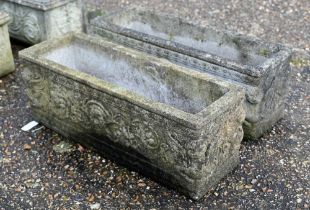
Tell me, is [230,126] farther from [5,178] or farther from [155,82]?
[5,178]

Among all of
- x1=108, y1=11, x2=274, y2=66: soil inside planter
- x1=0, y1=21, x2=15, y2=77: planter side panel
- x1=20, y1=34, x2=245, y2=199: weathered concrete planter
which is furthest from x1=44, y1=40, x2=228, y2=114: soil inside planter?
x1=0, y1=21, x2=15, y2=77: planter side panel

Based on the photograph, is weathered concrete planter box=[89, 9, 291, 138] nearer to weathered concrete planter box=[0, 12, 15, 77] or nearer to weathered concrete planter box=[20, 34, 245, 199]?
weathered concrete planter box=[20, 34, 245, 199]

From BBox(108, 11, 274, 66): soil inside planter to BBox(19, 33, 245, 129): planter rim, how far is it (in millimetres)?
1006

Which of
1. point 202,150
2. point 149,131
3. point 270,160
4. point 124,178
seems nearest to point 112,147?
point 124,178

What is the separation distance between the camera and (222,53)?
5320mm

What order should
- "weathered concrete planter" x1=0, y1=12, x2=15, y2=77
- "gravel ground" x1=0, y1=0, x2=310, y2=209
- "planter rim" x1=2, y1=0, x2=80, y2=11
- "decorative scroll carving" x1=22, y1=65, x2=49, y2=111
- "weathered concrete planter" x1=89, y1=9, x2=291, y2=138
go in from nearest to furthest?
"gravel ground" x1=0, y1=0, x2=310, y2=209 → "weathered concrete planter" x1=89, y1=9, x2=291, y2=138 → "decorative scroll carving" x1=22, y1=65, x2=49, y2=111 → "weathered concrete planter" x1=0, y1=12, x2=15, y2=77 → "planter rim" x1=2, y1=0, x2=80, y2=11

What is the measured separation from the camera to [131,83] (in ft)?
16.1

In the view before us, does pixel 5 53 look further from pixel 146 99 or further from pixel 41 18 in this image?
pixel 146 99

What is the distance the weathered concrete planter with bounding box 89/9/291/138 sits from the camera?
4.51 metres

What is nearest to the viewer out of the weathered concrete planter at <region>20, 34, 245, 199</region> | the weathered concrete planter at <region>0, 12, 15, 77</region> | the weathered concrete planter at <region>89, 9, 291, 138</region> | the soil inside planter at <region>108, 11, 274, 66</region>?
the weathered concrete planter at <region>20, 34, 245, 199</region>

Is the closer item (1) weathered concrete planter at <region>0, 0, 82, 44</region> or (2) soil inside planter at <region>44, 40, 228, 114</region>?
(2) soil inside planter at <region>44, 40, 228, 114</region>

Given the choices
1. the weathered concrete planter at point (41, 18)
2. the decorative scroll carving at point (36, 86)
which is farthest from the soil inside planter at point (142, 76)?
the weathered concrete planter at point (41, 18)

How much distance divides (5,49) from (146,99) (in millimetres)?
2709

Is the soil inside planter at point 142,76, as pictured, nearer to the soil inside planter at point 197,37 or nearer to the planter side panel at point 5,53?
the soil inside planter at point 197,37
